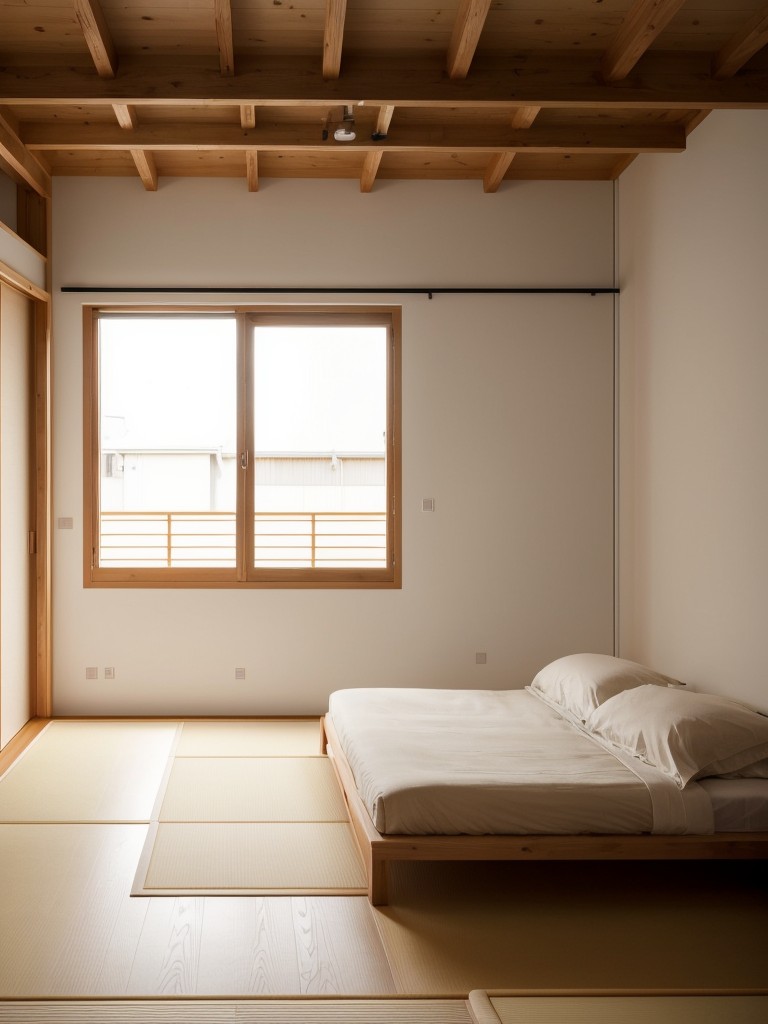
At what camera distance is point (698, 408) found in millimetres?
4453

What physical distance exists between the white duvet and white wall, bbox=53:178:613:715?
183 cm

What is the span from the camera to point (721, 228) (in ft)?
13.7

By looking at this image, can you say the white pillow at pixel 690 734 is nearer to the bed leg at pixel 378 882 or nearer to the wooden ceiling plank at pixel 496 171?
the bed leg at pixel 378 882

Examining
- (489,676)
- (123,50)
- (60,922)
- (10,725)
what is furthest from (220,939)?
(123,50)

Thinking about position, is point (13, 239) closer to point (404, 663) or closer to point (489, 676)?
point (404, 663)

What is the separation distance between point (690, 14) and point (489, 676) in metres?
3.60

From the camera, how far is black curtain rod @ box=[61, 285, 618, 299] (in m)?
5.41

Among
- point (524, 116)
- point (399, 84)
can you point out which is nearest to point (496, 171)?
point (524, 116)

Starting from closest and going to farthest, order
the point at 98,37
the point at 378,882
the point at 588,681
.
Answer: the point at 378,882
the point at 98,37
the point at 588,681

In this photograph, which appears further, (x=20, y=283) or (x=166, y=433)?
(x=166, y=433)

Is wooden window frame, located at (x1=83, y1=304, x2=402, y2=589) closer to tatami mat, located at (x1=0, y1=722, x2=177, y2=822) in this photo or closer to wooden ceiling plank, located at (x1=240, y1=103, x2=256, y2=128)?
tatami mat, located at (x1=0, y1=722, x2=177, y2=822)

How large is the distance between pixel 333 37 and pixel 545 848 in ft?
10.3

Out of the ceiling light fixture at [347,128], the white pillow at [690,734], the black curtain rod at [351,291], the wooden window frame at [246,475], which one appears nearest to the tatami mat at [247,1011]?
the white pillow at [690,734]

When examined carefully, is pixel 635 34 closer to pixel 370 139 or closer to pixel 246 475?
pixel 370 139
